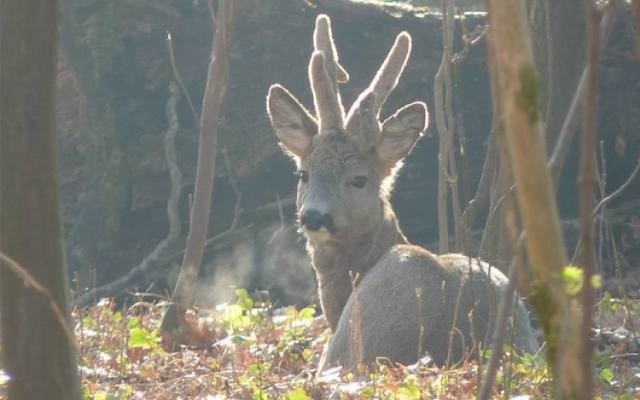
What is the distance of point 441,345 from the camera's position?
636 centimetres

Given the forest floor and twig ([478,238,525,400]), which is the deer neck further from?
twig ([478,238,525,400])

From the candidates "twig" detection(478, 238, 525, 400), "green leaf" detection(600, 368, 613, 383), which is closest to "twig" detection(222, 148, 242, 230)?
"green leaf" detection(600, 368, 613, 383)

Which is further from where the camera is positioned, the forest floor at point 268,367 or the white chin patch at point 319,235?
the white chin patch at point 319,235

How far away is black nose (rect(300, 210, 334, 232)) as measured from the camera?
8438 millimetres

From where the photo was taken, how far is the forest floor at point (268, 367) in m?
4.88

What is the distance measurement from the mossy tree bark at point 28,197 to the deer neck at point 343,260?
13.7 ft

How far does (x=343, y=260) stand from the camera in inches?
337

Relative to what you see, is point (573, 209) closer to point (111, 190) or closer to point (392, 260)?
point (111, 190)

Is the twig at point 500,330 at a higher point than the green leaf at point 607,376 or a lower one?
higher

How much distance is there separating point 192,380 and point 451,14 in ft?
17.3

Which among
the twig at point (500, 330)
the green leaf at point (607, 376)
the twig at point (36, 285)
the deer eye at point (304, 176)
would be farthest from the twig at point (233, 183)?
the twig at point (500, 330)

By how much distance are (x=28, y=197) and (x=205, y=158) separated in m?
4.61

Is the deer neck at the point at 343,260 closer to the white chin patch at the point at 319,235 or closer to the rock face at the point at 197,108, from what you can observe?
the white chin patch at the point at 319,235

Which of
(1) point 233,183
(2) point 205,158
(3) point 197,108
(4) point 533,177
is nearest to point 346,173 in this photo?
(2) point 205,158
